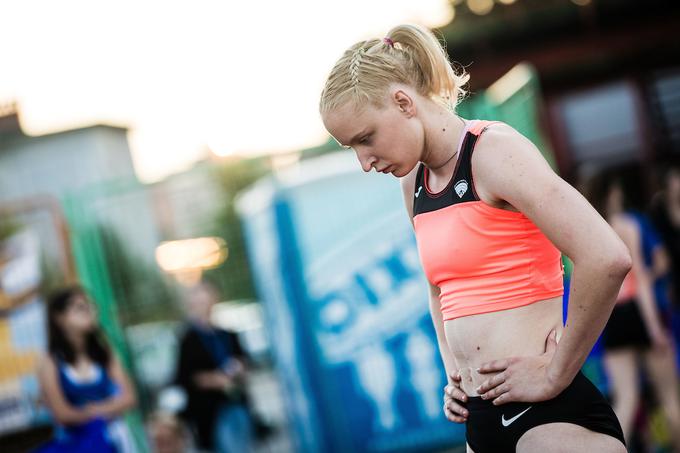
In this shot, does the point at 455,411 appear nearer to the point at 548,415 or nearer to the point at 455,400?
the point at 455,400

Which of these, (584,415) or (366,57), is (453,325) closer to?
(584,415)

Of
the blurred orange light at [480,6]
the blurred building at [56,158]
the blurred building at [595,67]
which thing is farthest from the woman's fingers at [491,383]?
the blurred building at [56,158]

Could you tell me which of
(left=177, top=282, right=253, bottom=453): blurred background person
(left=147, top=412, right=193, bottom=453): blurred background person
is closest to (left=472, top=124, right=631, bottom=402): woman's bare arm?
(left=177, top=282, right=253, bottom=453): blurred background person

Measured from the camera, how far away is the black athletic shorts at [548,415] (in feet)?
6.99

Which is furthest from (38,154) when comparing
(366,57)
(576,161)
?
(366,57)

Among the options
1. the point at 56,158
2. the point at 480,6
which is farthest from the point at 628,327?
the point at 56,158

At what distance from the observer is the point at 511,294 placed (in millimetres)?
2160

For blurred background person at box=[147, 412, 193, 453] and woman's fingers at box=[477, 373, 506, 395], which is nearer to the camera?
woman's fingers at box=[477, 373, 506, 395]

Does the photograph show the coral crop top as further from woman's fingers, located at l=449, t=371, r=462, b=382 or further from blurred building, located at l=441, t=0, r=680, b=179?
blurred building, located at l=441, t=0, r=680, b=179

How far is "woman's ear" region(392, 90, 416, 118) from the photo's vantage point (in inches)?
86.1

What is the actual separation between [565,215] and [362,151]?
553 millimetres

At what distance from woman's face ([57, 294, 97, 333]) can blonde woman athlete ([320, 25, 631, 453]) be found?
13.3 feet

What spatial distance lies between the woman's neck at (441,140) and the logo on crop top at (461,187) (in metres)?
0.08

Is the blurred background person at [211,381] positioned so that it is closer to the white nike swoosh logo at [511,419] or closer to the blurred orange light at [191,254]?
the blurred orange light at [191,254]
